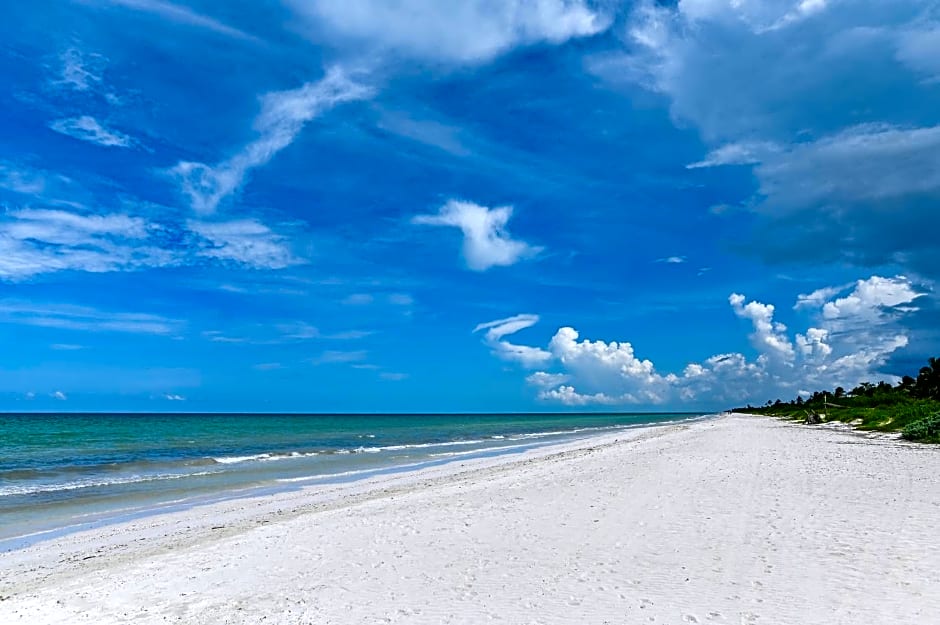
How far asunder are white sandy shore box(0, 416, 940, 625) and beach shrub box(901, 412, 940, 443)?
14227mm

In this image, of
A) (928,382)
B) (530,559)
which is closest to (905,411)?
(928,382)

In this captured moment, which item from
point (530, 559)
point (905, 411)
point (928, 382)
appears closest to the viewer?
point (530, 559)

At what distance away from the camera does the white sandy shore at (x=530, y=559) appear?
735 cm

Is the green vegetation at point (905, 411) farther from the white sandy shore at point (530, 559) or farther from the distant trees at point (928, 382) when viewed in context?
the white sandy shore at point (530, 559)

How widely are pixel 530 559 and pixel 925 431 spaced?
2919 cm

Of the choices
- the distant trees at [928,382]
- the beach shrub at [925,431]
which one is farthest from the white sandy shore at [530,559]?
the distant trees at [928,382]

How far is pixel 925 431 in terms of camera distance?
29.6 m

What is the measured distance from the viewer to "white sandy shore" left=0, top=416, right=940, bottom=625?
7.35 m

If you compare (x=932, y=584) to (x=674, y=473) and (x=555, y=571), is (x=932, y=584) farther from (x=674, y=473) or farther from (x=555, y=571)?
(x=674, y=473)

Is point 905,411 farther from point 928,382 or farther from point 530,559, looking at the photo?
point 530,559

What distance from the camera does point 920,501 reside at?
1273 centimetres

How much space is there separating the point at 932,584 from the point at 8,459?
149 feet

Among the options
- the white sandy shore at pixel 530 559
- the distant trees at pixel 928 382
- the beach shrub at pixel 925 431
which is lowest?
the white sandy shore at pixel 530 559

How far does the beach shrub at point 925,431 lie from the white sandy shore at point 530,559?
14227mm
